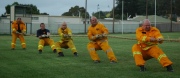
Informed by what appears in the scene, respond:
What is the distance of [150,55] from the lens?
11.3 metres

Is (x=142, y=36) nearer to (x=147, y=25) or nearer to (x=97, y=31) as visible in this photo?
(x=147, y=25)

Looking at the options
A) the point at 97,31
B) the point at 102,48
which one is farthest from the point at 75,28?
the point at 102,48

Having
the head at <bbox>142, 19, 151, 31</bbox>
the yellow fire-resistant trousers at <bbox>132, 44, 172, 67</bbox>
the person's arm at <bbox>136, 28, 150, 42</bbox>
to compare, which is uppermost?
the head at <bbox>142, 19, 151, 31</bbox>

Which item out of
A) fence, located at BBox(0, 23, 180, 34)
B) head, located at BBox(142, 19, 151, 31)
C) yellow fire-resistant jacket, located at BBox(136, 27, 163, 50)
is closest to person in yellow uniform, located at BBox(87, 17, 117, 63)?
yellow fire-resistant jacket, located at BBox(136, 27, 163, 50)

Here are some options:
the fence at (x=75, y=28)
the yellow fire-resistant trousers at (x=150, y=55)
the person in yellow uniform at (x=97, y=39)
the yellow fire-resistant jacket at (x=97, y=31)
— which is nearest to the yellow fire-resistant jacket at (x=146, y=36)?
the yellow fire-resistant trousers at (x=150, y=55)

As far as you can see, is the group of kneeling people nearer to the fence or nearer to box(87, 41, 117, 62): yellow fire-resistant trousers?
box(87, 41, 117, 62): yellow fire-resistant trousers

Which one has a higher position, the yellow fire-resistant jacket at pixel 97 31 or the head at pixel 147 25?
the head at pixel 147 25

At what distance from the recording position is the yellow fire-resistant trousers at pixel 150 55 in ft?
35.5

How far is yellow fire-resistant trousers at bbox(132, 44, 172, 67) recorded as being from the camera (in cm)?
1081

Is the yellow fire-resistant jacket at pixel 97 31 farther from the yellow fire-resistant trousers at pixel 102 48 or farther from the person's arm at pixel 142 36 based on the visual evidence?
the person's arm at pixel 142 36

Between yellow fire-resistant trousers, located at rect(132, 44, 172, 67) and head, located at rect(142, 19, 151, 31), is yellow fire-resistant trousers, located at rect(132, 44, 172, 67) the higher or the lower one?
the lower one

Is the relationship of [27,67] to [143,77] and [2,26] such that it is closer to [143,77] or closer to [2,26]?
[143,77]

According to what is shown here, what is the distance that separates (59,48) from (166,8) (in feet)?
317

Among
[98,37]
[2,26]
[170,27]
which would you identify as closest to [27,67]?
[98,37]
